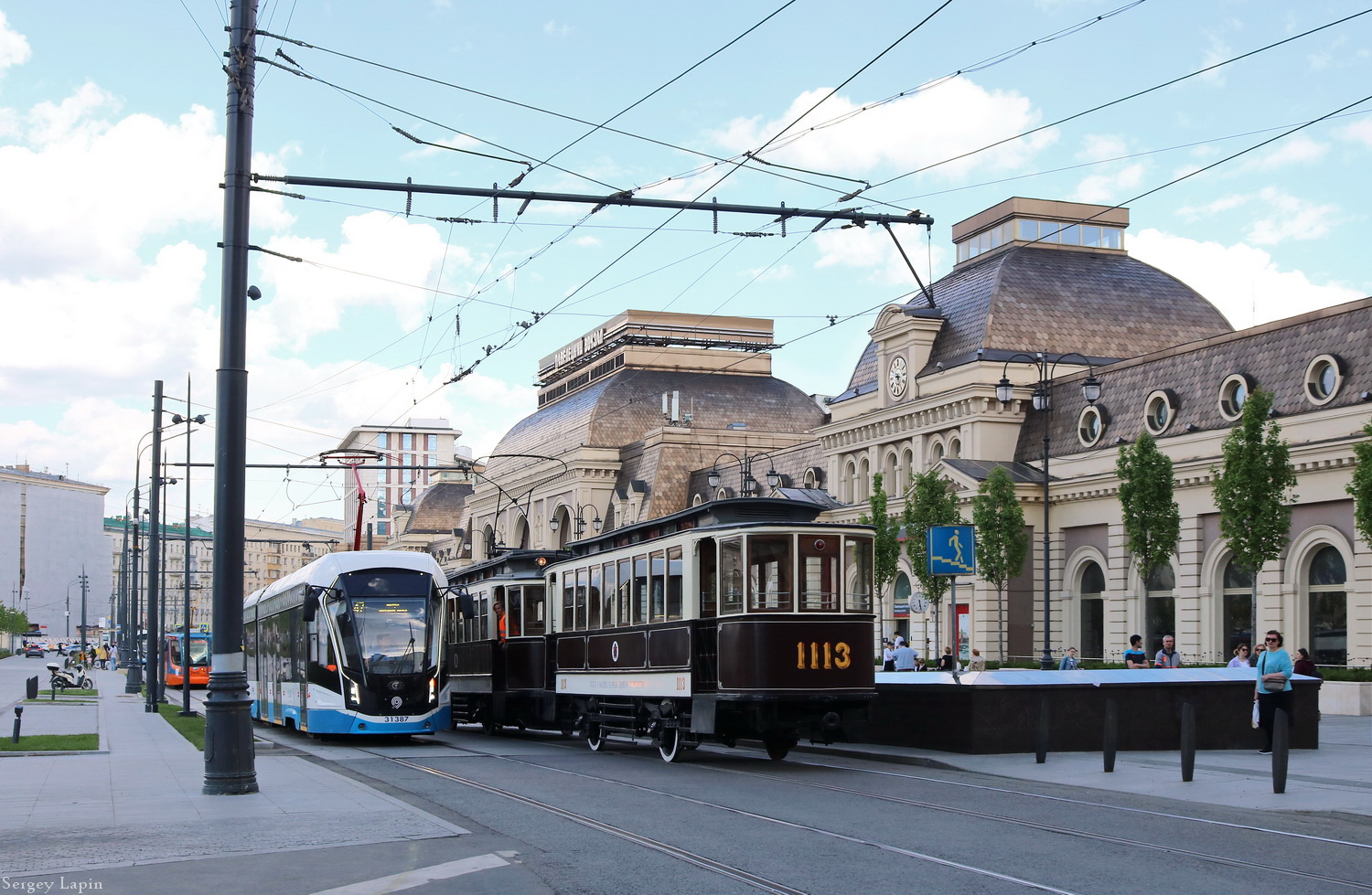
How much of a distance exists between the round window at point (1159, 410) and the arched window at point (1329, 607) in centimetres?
649

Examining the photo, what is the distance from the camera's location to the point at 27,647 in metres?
144

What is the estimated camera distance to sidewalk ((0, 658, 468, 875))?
40.9ft

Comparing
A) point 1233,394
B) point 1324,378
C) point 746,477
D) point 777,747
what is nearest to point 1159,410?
point 1233,394

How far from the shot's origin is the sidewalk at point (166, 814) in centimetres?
1247

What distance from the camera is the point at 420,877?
36.5 ft

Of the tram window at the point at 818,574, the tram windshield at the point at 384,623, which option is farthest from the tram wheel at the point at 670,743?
the tram windshield at the point at 384,623

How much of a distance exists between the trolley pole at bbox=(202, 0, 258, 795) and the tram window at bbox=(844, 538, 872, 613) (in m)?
8.24

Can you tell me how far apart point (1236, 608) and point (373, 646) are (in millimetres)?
23651

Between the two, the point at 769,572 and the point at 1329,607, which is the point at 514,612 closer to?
the point at 769,572

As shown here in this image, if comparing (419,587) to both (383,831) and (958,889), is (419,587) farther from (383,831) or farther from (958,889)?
(958,889)

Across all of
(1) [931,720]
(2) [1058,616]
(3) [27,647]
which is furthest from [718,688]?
(3) [27,647]

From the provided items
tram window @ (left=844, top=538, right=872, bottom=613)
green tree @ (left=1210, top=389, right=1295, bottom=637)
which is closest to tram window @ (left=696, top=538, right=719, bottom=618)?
tram window @ (left=844, top=538, right=872, bottom=613)

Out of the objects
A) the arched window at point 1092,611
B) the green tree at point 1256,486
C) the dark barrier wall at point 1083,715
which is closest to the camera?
the dark barrier wall at point 1083,715

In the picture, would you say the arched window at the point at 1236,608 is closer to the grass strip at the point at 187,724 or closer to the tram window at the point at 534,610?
the tram window at the point at 534,610
